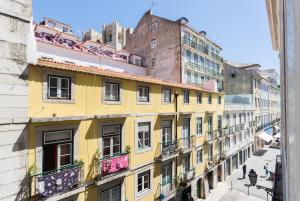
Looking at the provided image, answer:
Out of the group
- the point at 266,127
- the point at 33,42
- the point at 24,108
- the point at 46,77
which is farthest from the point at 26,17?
the point at 266,127

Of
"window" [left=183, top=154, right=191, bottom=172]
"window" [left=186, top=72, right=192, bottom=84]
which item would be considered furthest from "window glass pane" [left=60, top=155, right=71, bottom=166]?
"window" [left=186, top=72, right=192, bottom=84]

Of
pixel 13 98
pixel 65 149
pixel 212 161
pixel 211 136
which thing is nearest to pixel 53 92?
pixel 13 98

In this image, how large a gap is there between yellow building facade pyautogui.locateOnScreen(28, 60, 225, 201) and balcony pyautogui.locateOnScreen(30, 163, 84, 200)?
0.04m

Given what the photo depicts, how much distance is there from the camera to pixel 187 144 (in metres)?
21.7

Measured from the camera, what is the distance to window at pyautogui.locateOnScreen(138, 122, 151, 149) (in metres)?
16.4

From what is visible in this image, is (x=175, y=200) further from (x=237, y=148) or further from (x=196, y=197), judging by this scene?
(x=237, y=148)

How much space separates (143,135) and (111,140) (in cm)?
328

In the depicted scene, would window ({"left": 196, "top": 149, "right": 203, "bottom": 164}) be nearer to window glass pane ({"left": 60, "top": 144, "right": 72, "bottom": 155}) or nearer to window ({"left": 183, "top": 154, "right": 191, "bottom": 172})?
window ({"left": 183, "top": 154, "right": 191, "bottom": 172})

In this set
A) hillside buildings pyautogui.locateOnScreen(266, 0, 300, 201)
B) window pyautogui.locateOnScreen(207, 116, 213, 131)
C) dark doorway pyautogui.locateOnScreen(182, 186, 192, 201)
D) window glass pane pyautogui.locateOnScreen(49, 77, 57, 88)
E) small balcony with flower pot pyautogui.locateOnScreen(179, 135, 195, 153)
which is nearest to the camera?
hillside buildings pyautogui.locateOnScreen(266, 0, 300, 201)

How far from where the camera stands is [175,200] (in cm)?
2025

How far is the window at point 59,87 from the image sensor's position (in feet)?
35.6

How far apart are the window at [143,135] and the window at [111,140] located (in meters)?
2.20

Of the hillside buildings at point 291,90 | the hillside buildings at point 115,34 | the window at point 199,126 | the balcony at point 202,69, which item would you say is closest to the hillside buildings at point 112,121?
the window at point 199,126

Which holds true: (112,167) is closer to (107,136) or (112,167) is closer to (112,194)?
(107,136)
